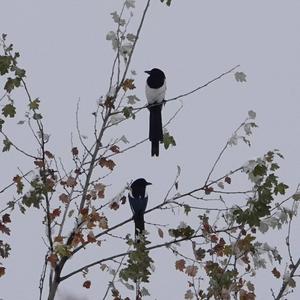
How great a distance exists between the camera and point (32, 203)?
4910 millimetres

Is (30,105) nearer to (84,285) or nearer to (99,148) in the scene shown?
(99,148)

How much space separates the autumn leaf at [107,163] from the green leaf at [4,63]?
3.47 feet

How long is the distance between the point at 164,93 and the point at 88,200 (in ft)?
11.2

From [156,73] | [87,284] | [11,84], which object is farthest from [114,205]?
[156,73]

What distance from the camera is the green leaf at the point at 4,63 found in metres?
4.91

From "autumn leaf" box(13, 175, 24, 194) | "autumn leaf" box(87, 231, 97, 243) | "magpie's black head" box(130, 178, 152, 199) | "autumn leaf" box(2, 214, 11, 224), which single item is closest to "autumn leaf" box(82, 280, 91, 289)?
"autumn leaf" box(87, 231, 97, 243)

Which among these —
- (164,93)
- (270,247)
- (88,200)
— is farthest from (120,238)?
(164,93)

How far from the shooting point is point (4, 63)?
4910 mm

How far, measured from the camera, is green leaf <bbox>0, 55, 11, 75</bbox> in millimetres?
4910

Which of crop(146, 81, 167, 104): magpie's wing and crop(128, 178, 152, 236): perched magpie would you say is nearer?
crop(128, 178, 152, 236): perched magpie

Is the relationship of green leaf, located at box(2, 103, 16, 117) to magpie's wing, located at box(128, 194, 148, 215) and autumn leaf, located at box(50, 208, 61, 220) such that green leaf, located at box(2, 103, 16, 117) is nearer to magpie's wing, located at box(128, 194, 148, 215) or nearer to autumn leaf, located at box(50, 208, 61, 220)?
autumn leaf, located at box(50, 208, 61, 220)

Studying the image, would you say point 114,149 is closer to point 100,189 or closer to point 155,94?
point 100,189

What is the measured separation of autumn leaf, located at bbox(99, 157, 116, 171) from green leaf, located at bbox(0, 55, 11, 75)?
1059 mm

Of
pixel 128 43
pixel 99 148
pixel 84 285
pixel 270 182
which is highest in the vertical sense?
pixel 128 43
